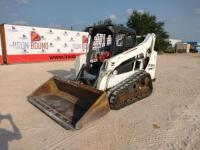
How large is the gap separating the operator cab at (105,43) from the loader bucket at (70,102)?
26.1 inches

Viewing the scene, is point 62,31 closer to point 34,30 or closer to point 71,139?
point 34,30

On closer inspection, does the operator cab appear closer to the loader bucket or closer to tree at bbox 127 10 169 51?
the loader bucket

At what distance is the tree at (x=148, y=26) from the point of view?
3178cm

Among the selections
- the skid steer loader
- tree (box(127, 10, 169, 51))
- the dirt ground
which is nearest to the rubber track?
the skid steer loader

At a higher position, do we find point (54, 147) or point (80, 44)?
point (80, 44)

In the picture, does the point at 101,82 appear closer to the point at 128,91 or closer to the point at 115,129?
the point at 128,91

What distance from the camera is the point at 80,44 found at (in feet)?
59.8

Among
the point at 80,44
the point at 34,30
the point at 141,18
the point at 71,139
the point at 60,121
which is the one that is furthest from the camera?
the point at 141,18

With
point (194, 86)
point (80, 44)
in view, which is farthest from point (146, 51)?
point (80, 44)

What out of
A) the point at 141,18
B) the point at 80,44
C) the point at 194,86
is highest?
the point at 141,18

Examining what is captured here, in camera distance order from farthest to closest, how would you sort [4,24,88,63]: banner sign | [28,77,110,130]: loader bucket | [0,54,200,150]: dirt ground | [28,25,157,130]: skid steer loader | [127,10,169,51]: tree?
[127,10,169,51]: tree, [4,24,88,63]: banner sign, [28,25,157,130]: skid steer loader, [28,77,110,130]: loader bucket, [0,54,200,150]: dirt ground

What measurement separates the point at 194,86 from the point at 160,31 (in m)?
26.8

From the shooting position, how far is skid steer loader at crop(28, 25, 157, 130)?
14.4 feet

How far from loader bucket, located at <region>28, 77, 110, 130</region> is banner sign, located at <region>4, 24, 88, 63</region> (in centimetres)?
958
